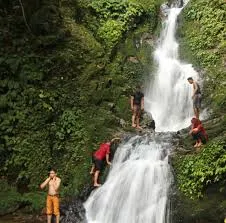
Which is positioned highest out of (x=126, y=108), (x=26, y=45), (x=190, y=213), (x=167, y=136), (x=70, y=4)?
(x=70, y=4)

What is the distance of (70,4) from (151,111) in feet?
20.0

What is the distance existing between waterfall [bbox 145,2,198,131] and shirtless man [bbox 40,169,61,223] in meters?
7.35

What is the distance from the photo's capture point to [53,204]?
13.0 metres

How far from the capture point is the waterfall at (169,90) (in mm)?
19469

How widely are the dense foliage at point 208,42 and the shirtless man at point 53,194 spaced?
765 centimetres

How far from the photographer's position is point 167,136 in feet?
52.7

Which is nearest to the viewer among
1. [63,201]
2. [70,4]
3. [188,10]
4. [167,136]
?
[63,201]

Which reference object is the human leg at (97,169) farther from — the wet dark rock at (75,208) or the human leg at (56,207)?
the human leg at (56,207)

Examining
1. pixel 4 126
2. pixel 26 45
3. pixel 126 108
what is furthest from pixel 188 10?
pixel 4 126

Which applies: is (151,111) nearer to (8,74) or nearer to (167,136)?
(167,136)

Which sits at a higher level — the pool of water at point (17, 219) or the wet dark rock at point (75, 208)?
the wet dark rock at point (75, 208)

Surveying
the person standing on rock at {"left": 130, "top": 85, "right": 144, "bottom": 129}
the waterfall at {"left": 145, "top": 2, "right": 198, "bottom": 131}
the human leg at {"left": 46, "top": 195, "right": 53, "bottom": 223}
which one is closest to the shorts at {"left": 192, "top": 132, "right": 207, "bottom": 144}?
the person standing on rock at {"left": 130, "top": 85, "right": 144, "bottom": 129}

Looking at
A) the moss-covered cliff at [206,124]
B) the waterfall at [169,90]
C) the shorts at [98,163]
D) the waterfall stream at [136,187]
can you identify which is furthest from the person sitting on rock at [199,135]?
the waterfall at [169,90]

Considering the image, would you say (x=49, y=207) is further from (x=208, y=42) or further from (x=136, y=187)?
(x=208, y=42)
